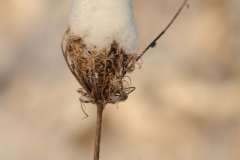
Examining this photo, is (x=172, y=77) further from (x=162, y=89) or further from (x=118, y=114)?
(x=118, y=114)

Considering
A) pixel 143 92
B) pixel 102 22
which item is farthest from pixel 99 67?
pixel 143 92

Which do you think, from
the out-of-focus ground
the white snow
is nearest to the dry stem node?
the white snow

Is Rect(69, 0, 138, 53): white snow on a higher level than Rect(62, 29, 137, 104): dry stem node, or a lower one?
higher

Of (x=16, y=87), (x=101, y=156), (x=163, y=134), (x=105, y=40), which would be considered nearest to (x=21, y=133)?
(x=16, y=87)

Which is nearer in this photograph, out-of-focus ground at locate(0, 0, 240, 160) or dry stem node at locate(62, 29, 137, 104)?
dry stem node at locate(62, 29, 137, 104)

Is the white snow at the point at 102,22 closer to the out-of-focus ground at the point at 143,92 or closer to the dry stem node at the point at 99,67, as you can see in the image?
the dry stem node at the point at 99,67

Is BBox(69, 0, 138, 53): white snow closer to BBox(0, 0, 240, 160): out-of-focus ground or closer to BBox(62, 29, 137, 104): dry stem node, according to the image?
BBox(62, 29, 137, 104): dry stem node

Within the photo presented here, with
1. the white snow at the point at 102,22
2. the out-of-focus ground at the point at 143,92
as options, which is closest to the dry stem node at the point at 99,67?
the white snow at the point at 102,22

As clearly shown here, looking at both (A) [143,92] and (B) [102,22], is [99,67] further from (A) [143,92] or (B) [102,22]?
(A) [143,92]
